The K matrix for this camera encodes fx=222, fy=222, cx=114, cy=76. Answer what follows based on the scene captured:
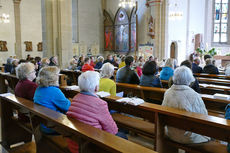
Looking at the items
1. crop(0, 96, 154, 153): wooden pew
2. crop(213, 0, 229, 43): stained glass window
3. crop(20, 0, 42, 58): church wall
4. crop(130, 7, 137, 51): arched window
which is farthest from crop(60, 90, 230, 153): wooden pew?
crop(213, 0, 229, 43): stained glass window

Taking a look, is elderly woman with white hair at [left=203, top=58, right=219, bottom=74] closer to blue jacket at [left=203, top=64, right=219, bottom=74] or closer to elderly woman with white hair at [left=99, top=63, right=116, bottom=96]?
blue jacket at [left=203, top=64, right=219, bottom=74]

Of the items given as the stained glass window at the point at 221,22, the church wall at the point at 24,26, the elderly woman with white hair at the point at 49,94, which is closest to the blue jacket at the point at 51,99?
the elderly woman with white hair at the point at 49,94

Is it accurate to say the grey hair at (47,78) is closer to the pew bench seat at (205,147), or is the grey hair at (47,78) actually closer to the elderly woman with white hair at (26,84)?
the elderly woman with white hair at (26,84)

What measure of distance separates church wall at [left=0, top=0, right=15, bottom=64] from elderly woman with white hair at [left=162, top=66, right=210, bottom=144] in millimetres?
14727

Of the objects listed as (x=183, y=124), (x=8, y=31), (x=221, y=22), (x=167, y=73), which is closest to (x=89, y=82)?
(x=183, y=124)

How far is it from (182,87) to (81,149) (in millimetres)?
1561

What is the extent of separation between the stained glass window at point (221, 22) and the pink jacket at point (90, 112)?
751 inches

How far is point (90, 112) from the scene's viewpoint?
7.56 ft

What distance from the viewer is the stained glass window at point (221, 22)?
18922 mm

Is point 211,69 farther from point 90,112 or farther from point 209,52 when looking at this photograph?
point 209,52

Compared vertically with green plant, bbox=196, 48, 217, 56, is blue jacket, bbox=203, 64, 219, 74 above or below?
below

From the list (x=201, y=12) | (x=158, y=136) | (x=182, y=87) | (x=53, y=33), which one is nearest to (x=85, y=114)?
(x=158, y=136)

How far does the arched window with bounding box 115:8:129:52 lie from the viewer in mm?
16156

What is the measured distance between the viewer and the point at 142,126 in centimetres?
341
